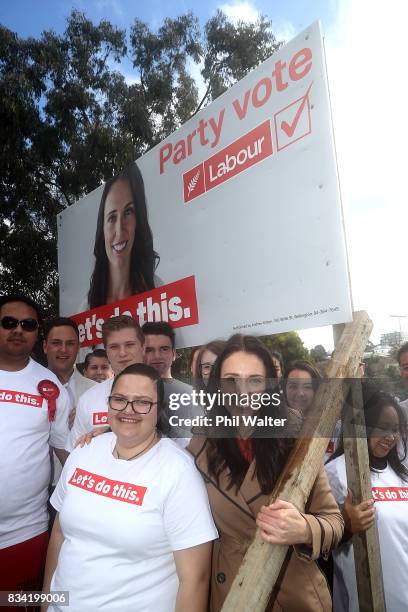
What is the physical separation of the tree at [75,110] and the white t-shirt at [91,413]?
4818 millimetres

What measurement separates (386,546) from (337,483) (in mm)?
319

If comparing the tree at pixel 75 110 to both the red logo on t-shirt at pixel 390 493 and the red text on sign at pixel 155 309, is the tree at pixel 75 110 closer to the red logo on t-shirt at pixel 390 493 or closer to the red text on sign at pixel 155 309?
the red text on sign at pixel 155 309

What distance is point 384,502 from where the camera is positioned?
2.01m

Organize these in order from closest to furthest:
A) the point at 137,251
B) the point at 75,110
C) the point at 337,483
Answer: the point at 337,483
the point at 137,251
the point at 75,110

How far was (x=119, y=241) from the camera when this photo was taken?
328 centimetres

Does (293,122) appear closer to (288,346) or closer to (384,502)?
(288,346)

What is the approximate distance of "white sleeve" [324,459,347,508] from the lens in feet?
6.82

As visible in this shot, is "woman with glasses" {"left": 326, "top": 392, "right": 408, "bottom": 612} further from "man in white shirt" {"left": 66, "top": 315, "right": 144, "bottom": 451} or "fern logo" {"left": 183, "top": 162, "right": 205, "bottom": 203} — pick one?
"fern logo" {"left": 183, "top": 162, "right": 205, "bottom": 203}

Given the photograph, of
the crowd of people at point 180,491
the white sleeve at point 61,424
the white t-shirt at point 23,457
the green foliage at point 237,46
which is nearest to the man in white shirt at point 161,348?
the crowd of people at point 180,491

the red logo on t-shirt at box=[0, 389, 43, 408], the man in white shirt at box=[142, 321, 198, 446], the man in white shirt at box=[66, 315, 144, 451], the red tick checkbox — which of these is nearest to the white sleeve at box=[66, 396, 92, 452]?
the man in white shirt at box=[66, 315, 144, 451]

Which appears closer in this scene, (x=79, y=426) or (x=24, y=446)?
(x=24, y=446)

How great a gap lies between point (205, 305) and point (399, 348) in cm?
113

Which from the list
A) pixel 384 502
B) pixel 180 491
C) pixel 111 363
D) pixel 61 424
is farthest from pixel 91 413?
pixel 384 502

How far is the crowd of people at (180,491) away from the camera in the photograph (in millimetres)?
1500
